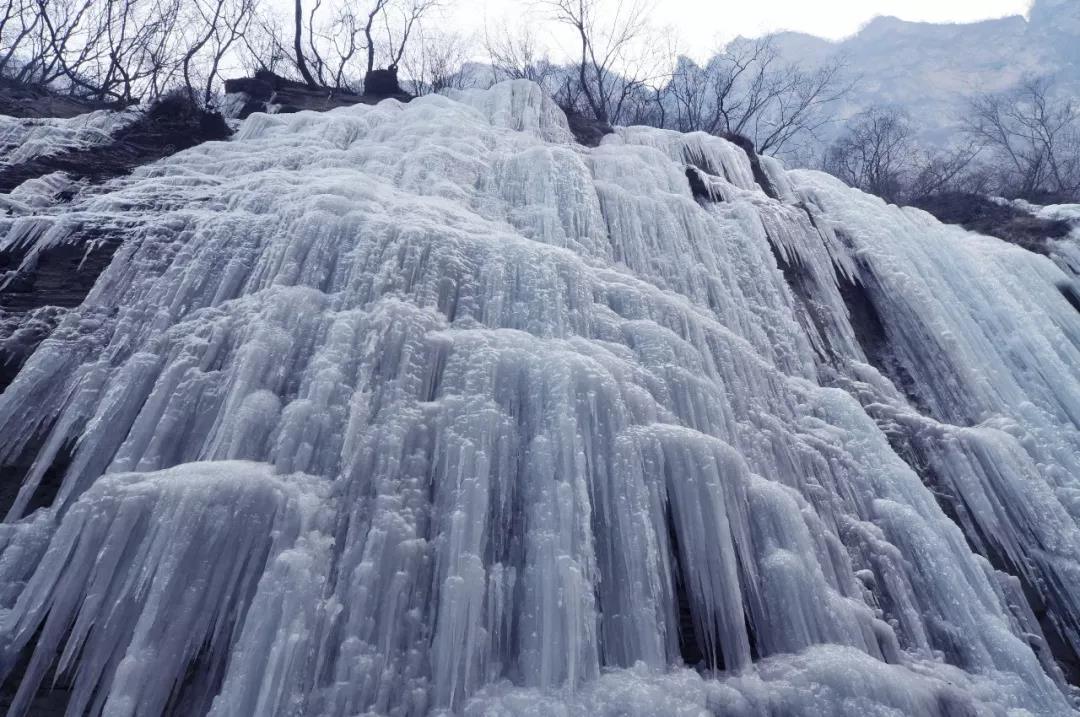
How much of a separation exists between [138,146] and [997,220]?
13949 millimetres

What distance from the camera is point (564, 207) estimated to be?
6598 mm

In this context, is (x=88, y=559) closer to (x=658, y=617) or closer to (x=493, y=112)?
(x=658, y=617)

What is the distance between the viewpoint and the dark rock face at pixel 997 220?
31.4ft

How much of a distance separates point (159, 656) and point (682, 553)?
108 inches

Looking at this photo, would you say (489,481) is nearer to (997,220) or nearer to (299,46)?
(997,220)

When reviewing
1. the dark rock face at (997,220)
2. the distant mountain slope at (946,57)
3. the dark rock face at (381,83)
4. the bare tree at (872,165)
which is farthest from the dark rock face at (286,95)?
the distant mountain slope at (946,57)

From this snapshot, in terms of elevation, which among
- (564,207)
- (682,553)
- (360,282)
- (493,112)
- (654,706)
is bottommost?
(654,706)

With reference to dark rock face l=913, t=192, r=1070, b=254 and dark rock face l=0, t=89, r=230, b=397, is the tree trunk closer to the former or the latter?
dark rock face l=0, t=89, r=230, b=397

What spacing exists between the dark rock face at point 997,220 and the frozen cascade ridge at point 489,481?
173 inches

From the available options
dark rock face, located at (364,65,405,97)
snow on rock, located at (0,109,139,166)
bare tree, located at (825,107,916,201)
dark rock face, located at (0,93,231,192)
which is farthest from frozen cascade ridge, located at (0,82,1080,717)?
bare tree, located at (825,107,916,201)

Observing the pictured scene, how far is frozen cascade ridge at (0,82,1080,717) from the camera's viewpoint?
2.76m

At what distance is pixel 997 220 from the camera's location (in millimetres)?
10547

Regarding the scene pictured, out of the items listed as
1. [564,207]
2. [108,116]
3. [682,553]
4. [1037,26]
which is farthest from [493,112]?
[1037,26]

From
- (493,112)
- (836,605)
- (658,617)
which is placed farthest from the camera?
(493,112)
